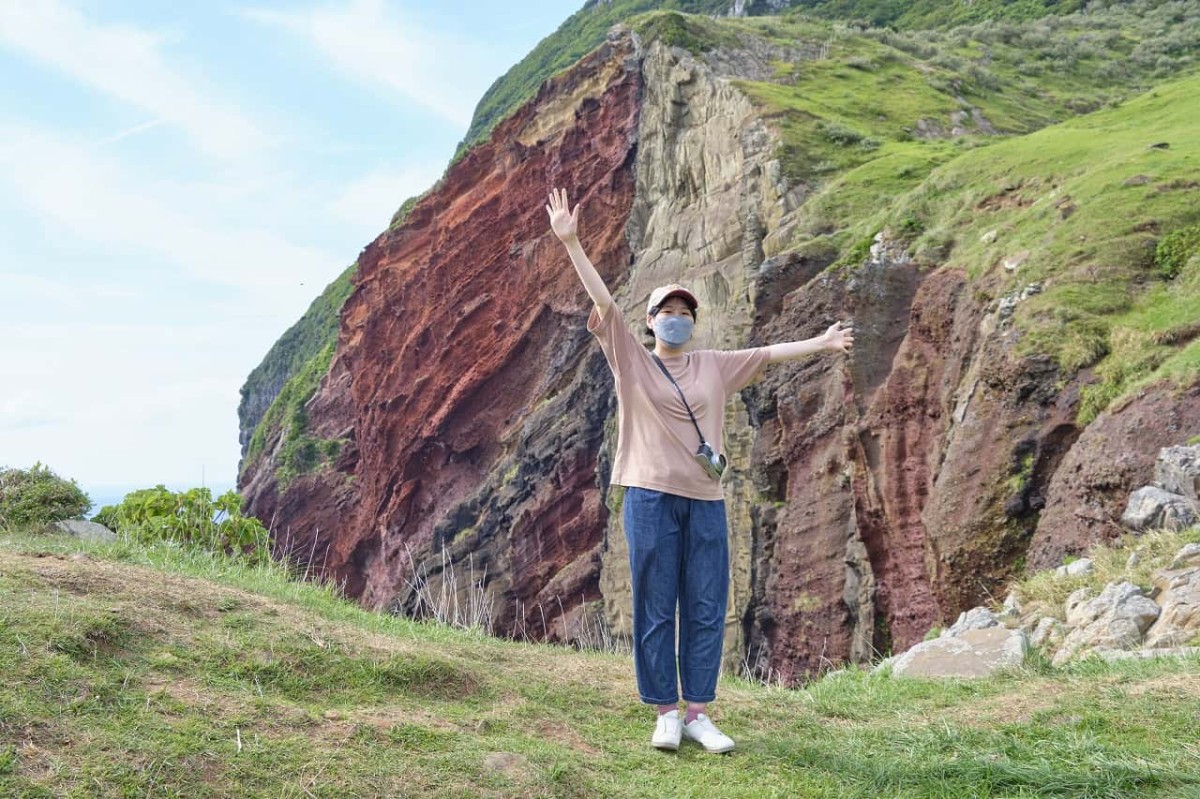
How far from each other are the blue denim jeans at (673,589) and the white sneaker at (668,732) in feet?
0.27

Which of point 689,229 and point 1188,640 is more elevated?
point 689,229

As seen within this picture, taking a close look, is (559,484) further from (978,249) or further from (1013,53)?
(1013,53)

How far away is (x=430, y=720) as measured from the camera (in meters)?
4.68

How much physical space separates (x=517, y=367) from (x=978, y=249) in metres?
25.1

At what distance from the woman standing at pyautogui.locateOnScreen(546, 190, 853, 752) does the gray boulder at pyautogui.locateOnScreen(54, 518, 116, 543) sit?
7852 millimetres

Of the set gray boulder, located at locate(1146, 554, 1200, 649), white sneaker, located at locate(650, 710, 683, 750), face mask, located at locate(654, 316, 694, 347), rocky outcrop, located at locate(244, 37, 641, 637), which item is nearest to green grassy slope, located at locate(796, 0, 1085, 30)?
rocky outcrop, located at locate(244, 37, 641, 637)

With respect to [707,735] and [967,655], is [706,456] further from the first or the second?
[967,655]

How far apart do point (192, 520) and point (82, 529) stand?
116cm

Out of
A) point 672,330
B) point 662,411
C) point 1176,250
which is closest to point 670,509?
point 662,411

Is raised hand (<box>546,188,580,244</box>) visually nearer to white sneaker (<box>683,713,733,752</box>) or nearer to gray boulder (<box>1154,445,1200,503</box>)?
white sneaker (<box>683,713,733,752</box>)

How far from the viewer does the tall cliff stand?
13789mm

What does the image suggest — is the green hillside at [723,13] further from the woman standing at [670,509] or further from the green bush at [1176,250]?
the woman standing at [670,509]

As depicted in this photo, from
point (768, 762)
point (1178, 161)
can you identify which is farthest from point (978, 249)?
point (768, 762)

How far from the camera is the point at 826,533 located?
1898 centimetres
